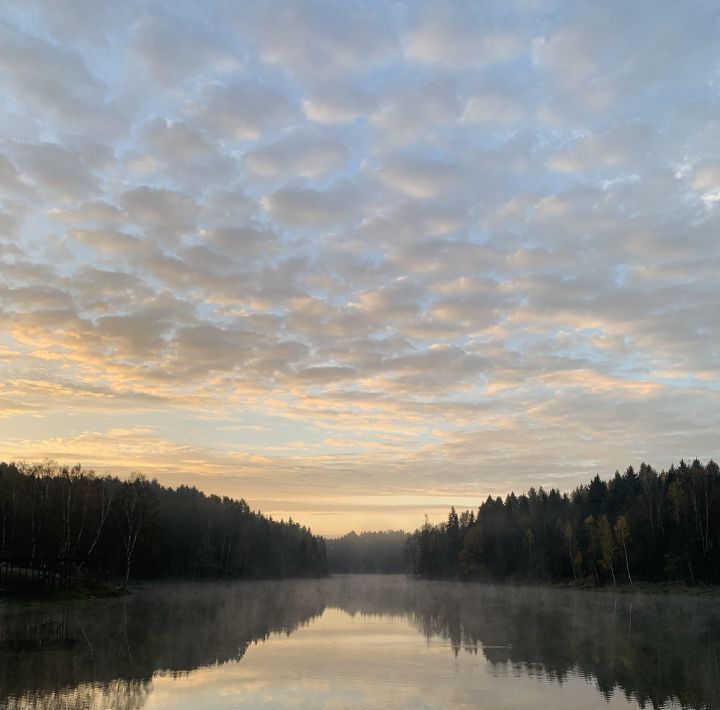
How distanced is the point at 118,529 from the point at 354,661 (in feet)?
280

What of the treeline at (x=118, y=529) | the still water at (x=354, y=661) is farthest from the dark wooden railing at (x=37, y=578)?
the still water at (x=354, y=661)

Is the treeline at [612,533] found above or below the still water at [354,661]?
above

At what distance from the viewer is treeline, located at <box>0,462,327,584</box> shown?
84.5 metres

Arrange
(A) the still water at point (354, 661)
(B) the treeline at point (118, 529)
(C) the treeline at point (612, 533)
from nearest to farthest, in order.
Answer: (A) the still water at point (354, 661), (B) the treeline at point (118, 529), (C) the treeline at point (612, 533)

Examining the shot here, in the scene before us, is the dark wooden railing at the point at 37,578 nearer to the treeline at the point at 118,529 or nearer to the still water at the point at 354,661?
the treeline at the point at 118,529

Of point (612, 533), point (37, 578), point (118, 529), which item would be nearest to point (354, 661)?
point (37, 578)

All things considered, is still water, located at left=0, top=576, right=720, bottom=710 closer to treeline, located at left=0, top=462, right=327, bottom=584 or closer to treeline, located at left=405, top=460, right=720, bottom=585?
treeline, located at left=0, top=462, right=327, bottom=584

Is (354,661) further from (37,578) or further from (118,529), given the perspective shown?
(118,529)

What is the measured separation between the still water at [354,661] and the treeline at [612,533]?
43.2 m

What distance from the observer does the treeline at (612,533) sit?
9194 cm

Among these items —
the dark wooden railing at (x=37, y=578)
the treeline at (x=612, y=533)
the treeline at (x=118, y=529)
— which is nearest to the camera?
the dark wooden railing at (x=37, y=578)

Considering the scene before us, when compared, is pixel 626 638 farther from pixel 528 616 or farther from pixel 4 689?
pixel 4 689

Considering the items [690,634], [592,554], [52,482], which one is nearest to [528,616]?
[690,634]

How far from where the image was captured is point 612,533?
360 feet
